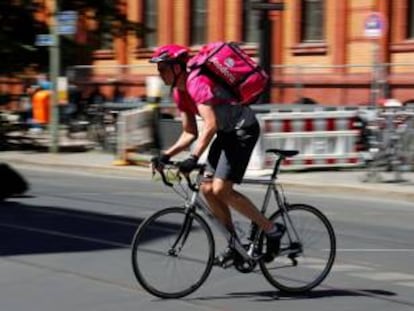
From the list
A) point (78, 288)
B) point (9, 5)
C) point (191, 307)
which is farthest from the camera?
point (9, 5)

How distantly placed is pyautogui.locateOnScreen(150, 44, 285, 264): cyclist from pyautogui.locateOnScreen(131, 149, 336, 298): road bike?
9 cm

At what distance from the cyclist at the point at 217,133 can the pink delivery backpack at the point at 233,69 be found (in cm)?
5

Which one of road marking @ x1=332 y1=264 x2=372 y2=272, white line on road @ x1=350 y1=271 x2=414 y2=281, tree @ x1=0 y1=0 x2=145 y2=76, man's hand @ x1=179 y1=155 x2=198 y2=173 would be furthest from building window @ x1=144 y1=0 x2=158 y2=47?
man's hand @ x1=179 y1=155 x2=198 y2=173

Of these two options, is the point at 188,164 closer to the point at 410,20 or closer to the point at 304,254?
the point at 304,254

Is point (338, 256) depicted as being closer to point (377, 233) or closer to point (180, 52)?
point (377, 233)

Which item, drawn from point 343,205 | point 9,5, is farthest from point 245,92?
point 9,5

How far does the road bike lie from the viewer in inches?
269

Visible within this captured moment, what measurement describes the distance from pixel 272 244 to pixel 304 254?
37 centimetres

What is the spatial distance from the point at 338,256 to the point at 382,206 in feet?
16.3

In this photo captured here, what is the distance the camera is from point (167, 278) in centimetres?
693

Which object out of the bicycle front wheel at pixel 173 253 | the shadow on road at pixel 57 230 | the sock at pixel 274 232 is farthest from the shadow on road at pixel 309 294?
the shadow on road at pixel 57 230

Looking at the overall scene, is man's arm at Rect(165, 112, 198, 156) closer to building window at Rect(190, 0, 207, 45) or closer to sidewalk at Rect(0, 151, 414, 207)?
sidewalk at Rect(0, 151, 414, 207)

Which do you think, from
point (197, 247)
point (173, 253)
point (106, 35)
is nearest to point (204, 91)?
point (197, 247)

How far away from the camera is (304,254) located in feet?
23.9
